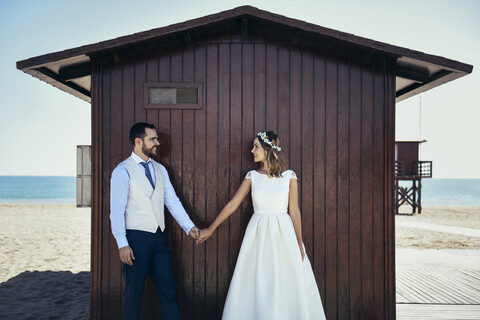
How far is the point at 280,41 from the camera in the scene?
4172 millimetres

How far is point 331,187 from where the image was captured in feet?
13.5

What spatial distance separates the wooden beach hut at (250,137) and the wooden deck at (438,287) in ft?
4.18

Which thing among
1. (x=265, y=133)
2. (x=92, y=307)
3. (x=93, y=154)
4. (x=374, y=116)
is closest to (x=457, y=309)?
(x=374, y=116)

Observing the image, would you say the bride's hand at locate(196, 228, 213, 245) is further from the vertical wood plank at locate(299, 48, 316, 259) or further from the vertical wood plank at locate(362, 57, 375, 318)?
the vertical wood plank at locate(362, 57, 375, 318)

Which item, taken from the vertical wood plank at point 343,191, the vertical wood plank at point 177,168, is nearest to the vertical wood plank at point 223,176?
the vertical wood plank at point 177,168

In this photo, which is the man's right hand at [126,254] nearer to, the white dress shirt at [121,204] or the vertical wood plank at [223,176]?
the white dress shirt at [121,204]

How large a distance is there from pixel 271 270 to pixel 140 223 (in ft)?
4.32

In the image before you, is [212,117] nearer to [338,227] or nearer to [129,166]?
[129,166]

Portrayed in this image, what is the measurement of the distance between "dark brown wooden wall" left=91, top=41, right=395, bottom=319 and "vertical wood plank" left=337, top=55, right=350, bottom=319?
1cm

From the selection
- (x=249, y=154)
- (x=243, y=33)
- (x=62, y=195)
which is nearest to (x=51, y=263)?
(x=249, y=154)

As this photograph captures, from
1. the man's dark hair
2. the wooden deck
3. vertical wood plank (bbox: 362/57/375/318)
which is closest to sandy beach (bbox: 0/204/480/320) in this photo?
the wooden deck

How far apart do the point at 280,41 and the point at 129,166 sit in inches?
85.5

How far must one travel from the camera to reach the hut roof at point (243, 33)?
3797 mm

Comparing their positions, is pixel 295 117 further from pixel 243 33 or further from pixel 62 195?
pixel 62 195
